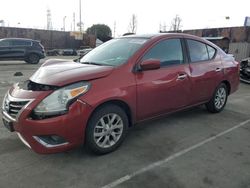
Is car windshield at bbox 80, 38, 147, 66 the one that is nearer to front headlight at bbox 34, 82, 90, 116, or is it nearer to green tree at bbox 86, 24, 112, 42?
front headlight at bbox 34, 82, 90, 116

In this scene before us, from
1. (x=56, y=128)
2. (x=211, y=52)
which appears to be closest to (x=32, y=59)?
(x=211, y=52)

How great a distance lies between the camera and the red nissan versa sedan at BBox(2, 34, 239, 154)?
299cm

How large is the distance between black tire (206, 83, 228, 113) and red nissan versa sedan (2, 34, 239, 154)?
0.44m

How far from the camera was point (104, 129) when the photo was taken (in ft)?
11.2

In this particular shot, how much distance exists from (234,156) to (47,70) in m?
2.84

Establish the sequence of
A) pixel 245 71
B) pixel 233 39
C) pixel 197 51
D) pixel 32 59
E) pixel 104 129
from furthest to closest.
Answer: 1. pixel 233 39
2. pixel 32 59
3. pixel 245 71
4. pixel 197 51
5. pixel 104 129

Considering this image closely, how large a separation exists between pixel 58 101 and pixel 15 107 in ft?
1.93

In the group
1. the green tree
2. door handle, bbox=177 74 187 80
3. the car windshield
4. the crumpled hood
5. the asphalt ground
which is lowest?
the asphalt ground

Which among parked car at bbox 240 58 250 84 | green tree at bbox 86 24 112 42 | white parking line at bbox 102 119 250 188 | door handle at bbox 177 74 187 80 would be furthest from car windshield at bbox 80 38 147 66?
green tree at bbox 86 24 112 42

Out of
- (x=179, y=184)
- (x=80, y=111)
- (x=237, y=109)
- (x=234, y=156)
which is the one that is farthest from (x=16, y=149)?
(x=237, y=109)

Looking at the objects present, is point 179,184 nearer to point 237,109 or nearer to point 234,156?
point 234,156

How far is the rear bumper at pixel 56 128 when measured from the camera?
2934mm

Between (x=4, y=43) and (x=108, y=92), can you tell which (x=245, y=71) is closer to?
(x=108, y=92)

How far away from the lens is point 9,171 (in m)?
3.05
